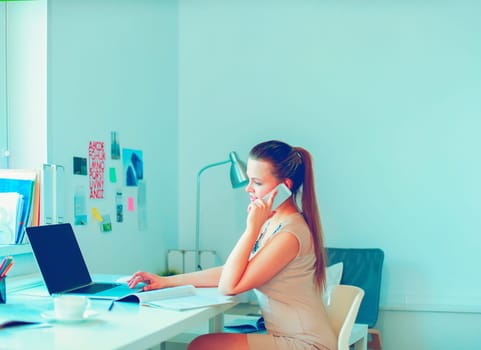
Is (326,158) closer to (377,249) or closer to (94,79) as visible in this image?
(377,249)

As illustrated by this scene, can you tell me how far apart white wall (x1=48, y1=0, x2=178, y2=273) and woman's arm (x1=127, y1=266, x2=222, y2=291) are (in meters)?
0.94

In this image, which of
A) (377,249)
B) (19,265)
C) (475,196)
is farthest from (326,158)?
(19,265)

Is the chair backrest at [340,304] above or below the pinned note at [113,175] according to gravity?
below

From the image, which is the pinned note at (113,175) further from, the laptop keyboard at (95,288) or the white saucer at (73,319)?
the white saucer at (73,319)

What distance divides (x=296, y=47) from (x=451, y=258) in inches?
61.0

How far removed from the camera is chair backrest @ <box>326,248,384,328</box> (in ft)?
11.1

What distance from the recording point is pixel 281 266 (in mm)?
1869

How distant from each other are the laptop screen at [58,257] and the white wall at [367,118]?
1936 mm

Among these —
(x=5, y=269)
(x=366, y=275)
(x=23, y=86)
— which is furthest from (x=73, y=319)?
(x=366, y=275)

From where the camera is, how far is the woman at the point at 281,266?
6.12ft

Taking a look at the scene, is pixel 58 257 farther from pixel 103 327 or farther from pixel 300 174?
pixel 300 174

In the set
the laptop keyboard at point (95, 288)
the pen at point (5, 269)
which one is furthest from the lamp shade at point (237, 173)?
the pen at point (5, 269)

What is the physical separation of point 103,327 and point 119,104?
6.48 feet

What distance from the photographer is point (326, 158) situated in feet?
12.4
